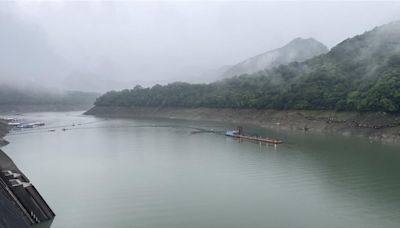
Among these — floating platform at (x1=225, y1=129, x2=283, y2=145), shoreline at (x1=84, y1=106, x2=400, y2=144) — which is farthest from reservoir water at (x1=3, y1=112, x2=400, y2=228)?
shoreline at (x1=84, y1=106, x2=400, y2=144)

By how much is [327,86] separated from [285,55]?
383ft

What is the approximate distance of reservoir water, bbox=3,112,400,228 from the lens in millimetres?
22016

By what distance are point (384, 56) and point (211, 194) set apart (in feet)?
188

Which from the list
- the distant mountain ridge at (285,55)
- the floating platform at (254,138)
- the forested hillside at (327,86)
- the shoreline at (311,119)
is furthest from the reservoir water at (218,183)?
the distant mountain ridge at (285,55)

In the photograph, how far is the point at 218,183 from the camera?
1177 inches

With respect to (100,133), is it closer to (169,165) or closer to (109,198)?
(169,165)

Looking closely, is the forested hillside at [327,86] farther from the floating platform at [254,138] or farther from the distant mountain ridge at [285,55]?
the distant mountain ridge at [285,55]

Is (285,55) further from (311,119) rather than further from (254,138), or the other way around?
(254,138)

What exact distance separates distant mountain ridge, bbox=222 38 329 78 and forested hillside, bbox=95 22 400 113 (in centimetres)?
7181

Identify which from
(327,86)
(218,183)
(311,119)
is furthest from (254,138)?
(218,183)

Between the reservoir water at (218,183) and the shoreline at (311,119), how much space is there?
2.98m

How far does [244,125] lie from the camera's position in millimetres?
75688

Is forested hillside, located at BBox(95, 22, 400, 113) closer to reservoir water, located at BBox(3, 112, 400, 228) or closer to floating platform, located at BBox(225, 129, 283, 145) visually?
reservoir water, located at BBox(3, 112, 400, 228)

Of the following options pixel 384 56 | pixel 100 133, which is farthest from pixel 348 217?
pixel 384 56
